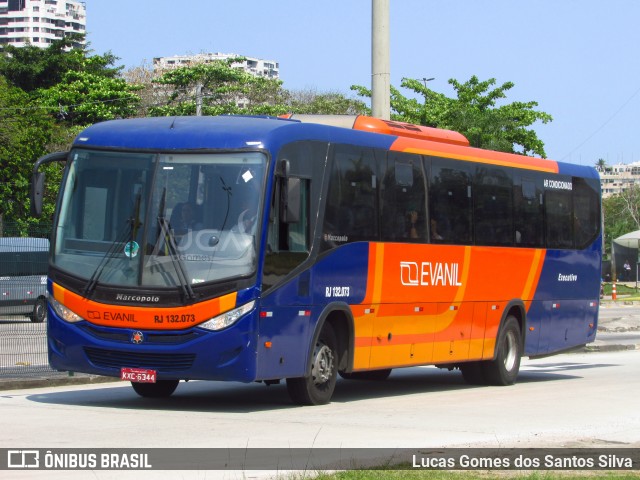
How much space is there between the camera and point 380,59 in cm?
2019

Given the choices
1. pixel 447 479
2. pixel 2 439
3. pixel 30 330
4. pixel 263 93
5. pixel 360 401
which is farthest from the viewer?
pixel 263 93

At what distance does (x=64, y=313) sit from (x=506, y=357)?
8178 millimetres

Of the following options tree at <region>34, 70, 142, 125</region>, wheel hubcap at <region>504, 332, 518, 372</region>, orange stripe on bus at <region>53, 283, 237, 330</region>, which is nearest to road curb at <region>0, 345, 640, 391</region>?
orange stripe on bus at <region>53, 283, 237, 330</region>

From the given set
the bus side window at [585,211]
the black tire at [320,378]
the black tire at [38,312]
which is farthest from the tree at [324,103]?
the black tire at [320,378]

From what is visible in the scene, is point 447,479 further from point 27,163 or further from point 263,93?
point 263,93

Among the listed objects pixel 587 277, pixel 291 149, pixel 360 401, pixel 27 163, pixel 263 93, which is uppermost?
pixel 263 93

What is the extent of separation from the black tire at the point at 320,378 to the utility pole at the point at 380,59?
5.99 meters

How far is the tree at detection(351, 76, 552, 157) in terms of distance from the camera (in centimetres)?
5484

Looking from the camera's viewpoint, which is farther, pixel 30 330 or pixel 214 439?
pixel 30 330

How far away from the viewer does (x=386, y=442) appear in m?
11.2

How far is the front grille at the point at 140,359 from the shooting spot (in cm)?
1333

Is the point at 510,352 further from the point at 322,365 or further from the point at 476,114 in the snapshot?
the point at 476,114

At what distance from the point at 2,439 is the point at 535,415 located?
20.4 ft

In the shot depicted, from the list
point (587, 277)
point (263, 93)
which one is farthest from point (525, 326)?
point (263, 93)
